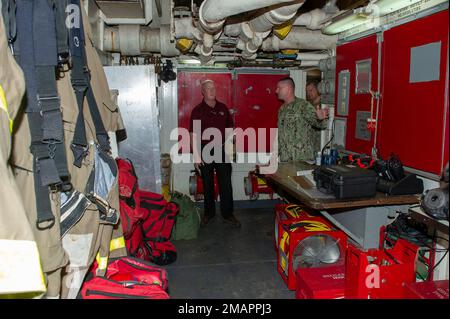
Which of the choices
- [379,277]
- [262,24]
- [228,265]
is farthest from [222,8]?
[228,265]

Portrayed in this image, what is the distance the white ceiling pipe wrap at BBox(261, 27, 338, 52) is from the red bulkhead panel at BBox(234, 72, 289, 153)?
1.17 meters

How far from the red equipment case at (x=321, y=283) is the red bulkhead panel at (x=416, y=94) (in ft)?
3.13

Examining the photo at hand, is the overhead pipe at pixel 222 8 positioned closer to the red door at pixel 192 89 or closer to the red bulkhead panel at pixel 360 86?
the red bulkhead panel at pixel 360 86

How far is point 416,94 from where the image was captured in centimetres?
251

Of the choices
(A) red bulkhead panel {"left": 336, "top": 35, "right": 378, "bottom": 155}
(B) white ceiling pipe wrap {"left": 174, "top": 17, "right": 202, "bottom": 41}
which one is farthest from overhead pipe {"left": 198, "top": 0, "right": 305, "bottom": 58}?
(A) red bulkhead panel {"left": 336, "top": 35, "right": 378, "bottom": 155}

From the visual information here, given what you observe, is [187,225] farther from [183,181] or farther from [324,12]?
[324,12]

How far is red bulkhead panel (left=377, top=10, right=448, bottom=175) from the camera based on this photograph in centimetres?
228

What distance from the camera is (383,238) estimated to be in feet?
8.82

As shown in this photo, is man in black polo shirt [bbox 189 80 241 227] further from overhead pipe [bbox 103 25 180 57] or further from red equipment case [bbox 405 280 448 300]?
red equipment case [bbox 405 280 448 300]

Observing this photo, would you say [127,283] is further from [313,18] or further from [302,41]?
[302,41]

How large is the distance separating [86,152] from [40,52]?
0.58 metres

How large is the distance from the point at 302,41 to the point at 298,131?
1.07 m

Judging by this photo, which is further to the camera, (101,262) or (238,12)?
(238,12)
